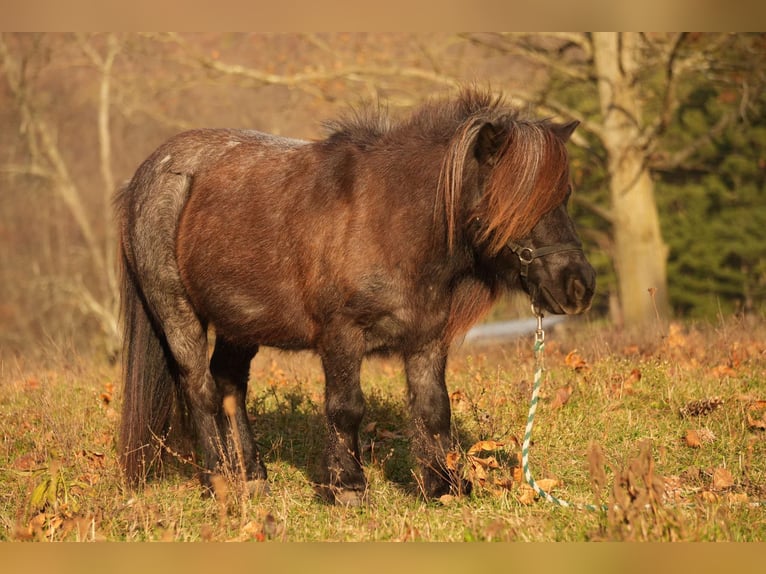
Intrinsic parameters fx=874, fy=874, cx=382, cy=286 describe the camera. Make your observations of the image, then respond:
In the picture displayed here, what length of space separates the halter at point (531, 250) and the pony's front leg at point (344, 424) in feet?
3.68

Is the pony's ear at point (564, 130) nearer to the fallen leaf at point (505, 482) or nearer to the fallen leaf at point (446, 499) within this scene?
the fallen leaf at point (505, 482)

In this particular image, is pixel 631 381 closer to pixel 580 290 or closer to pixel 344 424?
pixel 580 290

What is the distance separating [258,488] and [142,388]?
44.1 inches

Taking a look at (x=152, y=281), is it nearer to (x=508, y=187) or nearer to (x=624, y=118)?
(x=508, y=187)

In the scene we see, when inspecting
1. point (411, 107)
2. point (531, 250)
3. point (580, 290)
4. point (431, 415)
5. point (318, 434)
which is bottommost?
point (318, 434)

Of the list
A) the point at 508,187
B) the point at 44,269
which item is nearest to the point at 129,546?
the point at 508,187

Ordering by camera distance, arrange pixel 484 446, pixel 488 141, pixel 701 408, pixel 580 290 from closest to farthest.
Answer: pixel 580 290, pixel 488 141, pixel 484 446, pixel 701 408

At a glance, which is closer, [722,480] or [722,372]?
[722,480]

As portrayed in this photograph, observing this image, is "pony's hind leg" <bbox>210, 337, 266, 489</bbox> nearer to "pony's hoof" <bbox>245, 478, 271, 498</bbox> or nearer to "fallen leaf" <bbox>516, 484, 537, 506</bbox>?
"pony's hoof" <bbox>245, 478, 271, 498</bbox>

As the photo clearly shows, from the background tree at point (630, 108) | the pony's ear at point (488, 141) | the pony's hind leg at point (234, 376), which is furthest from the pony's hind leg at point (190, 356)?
the background tree at point (630, 108)

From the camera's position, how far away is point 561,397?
7020 millimetres

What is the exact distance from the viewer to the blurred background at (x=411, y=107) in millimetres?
15008

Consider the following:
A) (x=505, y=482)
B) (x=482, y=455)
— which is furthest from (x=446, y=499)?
(x=482, y=455)

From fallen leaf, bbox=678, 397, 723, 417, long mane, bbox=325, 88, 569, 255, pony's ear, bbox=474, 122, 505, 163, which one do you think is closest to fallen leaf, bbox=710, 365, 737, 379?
fallen leaf, bbox=678, 397, 723, 417
